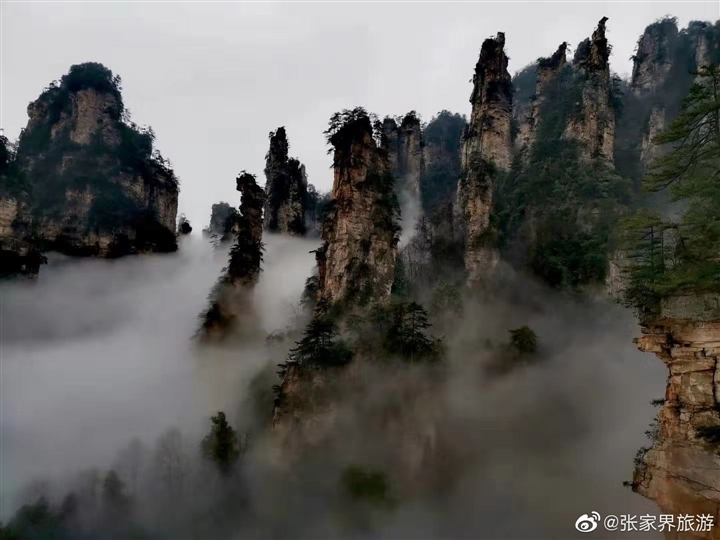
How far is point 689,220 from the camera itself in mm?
15008

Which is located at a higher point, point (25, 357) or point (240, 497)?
point (25, 357)

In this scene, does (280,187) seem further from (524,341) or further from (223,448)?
(524,341)

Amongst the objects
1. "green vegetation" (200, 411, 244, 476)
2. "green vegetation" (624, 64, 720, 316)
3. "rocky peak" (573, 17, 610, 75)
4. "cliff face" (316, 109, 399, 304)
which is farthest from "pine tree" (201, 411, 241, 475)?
"rocky peak" (573, 17, 610, 75)

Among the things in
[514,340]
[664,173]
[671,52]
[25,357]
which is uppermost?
[671,52]

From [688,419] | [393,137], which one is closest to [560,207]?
[688,419]

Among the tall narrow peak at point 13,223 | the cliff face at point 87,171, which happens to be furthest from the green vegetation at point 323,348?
the cliff face at point 87,171

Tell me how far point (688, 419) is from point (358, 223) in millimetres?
29081

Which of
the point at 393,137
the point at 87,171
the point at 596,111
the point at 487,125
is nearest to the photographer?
the point at 596,111

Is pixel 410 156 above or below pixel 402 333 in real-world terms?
above

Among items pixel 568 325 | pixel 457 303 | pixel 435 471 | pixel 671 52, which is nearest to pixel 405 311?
pixel 457 303

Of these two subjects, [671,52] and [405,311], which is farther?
[671,52]

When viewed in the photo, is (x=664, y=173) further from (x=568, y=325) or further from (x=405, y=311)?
(x=568, y=325)

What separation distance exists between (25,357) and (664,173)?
238ft

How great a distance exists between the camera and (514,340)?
3659 centimetres
